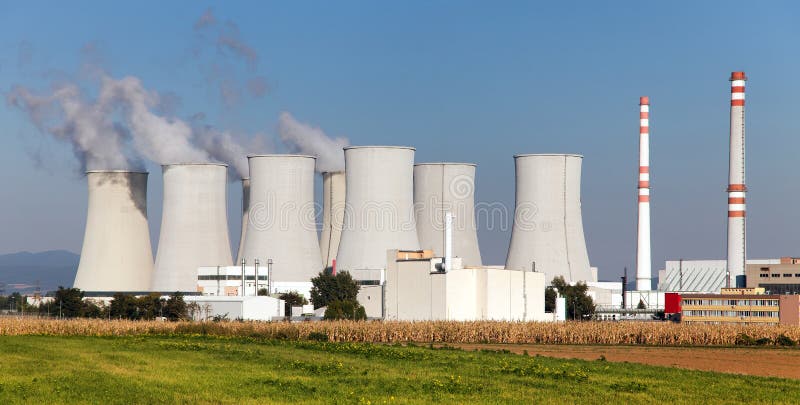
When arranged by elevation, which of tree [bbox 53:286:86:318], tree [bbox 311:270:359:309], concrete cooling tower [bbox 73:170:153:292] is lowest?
tree [bbox 53:286:86:318]

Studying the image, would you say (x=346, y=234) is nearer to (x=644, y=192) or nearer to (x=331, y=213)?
(x=331, y=213)

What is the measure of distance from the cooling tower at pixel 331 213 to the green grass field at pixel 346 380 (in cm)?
3791

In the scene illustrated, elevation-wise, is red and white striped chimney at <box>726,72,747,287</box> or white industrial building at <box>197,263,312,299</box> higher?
red and white striped chimney at <box>726,72,747,287</box>

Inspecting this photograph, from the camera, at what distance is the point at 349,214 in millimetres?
53125

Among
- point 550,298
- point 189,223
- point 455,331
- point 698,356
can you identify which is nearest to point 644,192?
point 550,298

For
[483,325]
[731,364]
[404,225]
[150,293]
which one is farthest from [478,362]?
[150,293]

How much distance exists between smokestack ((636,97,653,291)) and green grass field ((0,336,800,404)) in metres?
42.2

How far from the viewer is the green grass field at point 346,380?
48.3 ft

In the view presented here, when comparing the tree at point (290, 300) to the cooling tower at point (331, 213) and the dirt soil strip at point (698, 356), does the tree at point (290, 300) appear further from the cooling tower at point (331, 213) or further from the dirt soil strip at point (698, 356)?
the dirt soil strip at point (698, 356)

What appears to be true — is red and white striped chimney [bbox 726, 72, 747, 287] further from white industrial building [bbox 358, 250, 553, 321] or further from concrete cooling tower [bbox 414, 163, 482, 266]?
white industrial building [bbox 358, 250, 553, 321]

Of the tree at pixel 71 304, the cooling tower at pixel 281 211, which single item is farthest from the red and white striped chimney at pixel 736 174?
the tree at pixel 71 304

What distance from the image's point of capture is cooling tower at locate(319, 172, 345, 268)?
201ft

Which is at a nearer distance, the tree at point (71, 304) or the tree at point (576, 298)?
the tree at point (71, 304)

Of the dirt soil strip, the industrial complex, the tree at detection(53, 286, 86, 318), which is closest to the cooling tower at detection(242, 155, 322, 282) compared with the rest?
the industrial complex
